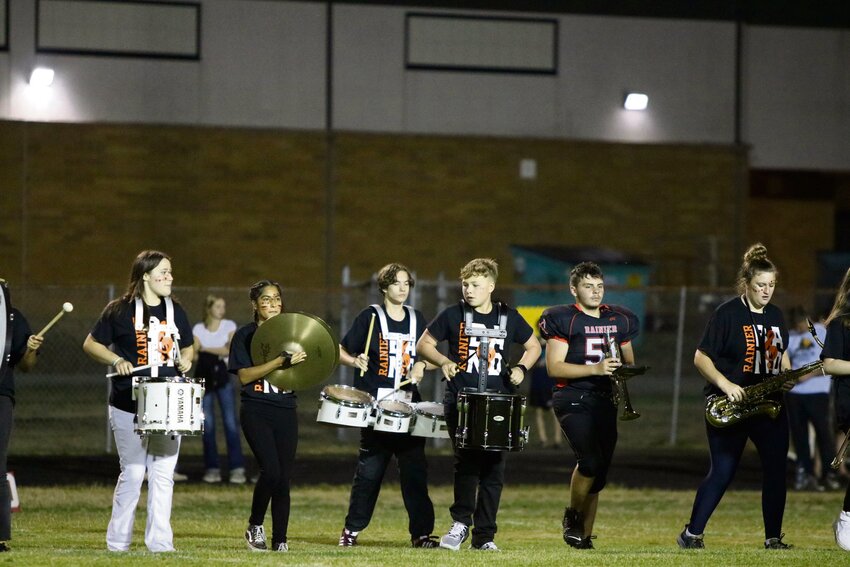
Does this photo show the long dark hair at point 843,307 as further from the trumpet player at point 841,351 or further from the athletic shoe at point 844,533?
the athletic shoe at point 844,533

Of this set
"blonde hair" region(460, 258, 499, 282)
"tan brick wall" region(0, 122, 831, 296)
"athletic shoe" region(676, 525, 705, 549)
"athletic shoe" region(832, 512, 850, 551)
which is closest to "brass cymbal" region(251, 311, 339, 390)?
"blonde hair" region(460, 258, 499, 282)

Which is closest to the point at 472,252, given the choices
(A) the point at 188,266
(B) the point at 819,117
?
(A) the point at 188,266

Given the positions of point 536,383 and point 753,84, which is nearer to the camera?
point 536,383

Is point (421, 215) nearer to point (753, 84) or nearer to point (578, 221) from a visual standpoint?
point (578, 221)

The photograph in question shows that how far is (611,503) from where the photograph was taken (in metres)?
14.4

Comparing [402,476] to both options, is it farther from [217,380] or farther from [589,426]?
[217,380]

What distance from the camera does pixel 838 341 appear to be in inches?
364

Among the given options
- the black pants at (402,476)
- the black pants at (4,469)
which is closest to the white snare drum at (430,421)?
the black pants at (402,476)

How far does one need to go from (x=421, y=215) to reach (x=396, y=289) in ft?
64.7

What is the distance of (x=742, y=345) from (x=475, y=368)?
6.05 feet

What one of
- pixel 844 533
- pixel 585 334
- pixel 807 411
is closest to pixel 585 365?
pixel 585 334

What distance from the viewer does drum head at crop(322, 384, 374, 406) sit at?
379 inches

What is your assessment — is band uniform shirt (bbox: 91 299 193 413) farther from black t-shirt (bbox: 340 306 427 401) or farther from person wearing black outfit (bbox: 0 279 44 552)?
black t-shirt (bbox: 340 306 427 401)

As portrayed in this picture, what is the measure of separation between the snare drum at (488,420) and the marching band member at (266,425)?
1.19 metres
